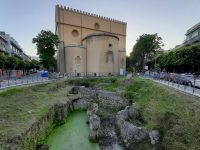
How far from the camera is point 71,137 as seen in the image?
1223cm

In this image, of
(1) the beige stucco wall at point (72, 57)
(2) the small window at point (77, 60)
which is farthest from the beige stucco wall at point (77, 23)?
(2) the small window at point (77, 60)

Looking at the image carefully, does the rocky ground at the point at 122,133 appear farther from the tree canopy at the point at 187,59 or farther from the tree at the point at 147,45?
the tree at the point at 147,45

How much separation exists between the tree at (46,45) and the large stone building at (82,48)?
22.7ft

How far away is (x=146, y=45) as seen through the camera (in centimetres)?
4728

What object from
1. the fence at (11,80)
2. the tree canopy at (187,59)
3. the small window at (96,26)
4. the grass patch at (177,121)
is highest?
the small window at (96,26)

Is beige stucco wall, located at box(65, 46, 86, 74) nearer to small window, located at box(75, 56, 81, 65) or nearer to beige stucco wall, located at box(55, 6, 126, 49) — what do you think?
small window, located at box(75, 56, 81, 65)

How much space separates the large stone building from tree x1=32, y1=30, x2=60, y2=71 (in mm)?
6933

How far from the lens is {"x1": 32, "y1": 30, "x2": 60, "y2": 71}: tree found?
113 ft

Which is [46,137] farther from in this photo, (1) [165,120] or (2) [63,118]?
(1) [165,120]

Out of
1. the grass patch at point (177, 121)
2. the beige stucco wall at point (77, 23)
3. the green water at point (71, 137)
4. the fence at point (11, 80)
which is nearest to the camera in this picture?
the grass patch at point (177, 121)

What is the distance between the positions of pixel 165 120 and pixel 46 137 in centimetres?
725

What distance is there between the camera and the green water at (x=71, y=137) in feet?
35.4

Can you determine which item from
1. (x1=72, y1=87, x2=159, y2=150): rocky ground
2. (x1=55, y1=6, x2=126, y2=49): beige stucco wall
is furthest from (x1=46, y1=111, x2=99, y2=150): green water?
(x1=55, y1=6, x2=126, y2=49): beige stucco wall

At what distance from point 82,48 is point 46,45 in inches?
406
